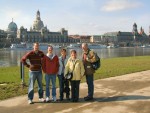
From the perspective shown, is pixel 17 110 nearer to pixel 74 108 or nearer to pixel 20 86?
pixel 74 108

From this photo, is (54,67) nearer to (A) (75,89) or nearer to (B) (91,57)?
(A) (75,89)

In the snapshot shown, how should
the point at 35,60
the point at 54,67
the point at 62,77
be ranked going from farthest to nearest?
the point at 62,77
the point at 54,67
the point at 35,60

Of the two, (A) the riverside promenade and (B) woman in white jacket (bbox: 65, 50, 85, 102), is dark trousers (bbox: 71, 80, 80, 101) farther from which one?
(A) the riverside promenade

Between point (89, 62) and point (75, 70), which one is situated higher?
point (89, 62)

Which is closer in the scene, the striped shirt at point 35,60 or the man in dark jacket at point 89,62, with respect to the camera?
the striped shirt at point 35,60

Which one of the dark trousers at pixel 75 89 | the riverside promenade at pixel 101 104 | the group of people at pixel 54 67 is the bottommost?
the riverside promenade at pixel 101 104

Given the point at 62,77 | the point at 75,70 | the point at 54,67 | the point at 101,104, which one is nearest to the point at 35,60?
the point at 54,67

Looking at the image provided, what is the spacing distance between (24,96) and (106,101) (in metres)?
2.76

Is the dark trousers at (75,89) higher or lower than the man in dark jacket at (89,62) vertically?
lower

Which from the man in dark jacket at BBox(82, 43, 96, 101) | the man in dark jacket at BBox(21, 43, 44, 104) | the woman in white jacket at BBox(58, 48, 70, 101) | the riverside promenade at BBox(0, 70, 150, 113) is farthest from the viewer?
the woman in white jacket at BBox(58, 48, 70, 101)

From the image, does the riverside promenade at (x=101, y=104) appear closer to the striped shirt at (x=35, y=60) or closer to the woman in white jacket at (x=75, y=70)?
the woman in white jacket at (x=75, y=70)

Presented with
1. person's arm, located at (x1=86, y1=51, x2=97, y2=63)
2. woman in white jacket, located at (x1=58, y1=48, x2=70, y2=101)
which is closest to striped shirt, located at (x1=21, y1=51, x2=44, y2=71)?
woman in white jacket, located at (x1=58, y1=48, x2=70, y2=101)

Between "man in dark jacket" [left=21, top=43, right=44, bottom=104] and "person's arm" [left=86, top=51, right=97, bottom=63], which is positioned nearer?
"man in dark jacket" [left=21, top=43, right=44, bottom=104]

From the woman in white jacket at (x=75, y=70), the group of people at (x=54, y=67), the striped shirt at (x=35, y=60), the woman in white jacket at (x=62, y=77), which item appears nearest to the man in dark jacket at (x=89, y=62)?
the group of people at (x=54, y=67)
